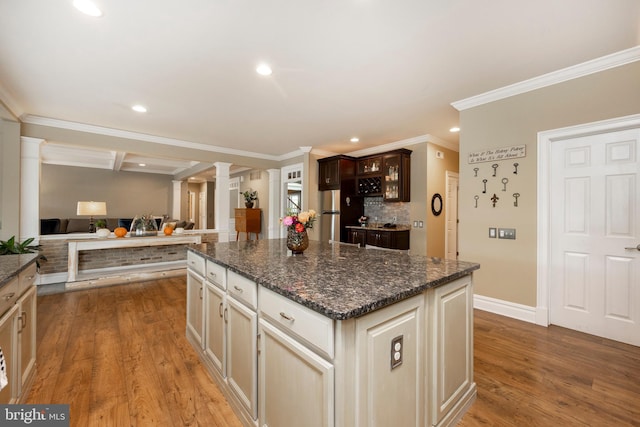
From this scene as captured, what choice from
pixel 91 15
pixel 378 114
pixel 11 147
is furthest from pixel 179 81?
pixel 11 147

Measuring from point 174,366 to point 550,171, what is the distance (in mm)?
3857

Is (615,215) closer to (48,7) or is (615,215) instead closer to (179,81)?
(179,81)

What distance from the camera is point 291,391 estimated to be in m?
1.20

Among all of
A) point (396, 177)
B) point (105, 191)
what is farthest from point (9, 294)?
point (105, 191)

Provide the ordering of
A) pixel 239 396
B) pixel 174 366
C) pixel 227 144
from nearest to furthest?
pixel 239 396
pixel 174 366
pixel 227 144

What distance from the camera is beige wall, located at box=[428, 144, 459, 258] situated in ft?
16.2

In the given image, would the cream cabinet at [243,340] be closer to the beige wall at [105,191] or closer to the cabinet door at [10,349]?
the cabinet door at [10,349]

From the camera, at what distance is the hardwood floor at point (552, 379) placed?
5.26 ft

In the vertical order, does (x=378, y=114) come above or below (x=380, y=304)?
above

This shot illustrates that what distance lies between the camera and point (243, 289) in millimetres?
1573

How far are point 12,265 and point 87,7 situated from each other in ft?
5.56

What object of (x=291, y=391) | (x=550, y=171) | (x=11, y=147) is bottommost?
(x=291, y=391)

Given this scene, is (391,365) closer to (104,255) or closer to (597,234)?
(597,234)

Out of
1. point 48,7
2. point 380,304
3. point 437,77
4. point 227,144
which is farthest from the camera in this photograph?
point 227,144
